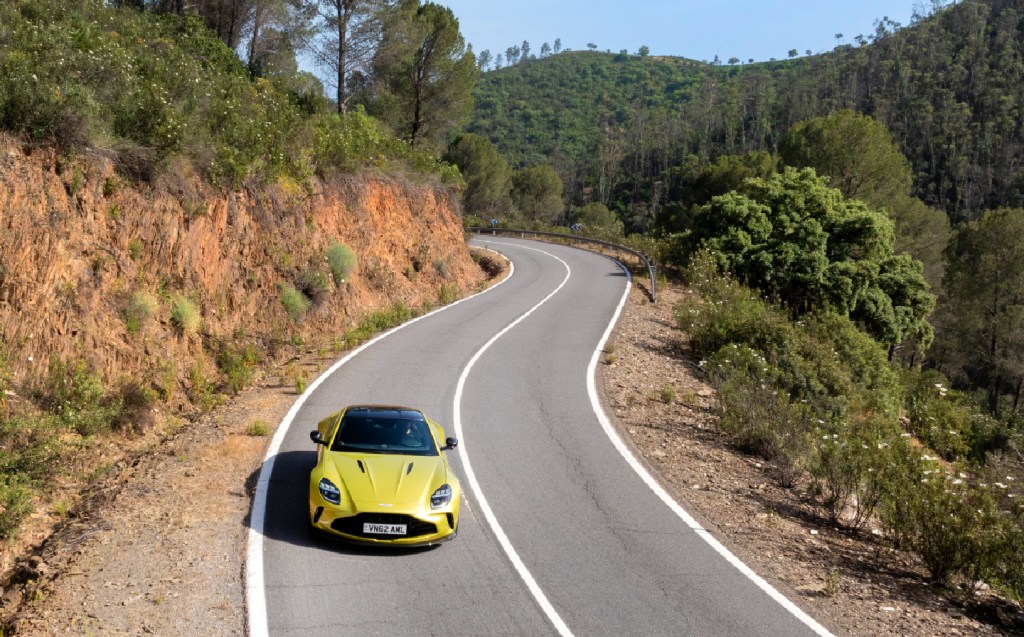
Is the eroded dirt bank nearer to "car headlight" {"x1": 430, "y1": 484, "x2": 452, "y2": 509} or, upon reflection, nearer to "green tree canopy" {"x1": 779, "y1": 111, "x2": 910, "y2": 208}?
"car headlight" {"x1": 430, "y1": 484, "x2": 452, "y2": 509}

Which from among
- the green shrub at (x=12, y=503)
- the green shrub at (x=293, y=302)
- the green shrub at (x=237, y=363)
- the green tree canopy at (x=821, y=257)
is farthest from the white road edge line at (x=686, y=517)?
the green tree canopy at (x=821, y=257)

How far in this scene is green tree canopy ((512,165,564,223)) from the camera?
85.1 meters

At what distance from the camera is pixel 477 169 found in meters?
66.9

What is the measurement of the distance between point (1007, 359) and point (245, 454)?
4392cm

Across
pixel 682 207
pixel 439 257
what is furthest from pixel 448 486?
pixel 682 207

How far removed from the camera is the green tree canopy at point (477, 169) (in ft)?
219

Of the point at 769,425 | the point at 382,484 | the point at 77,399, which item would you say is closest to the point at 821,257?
the point at 769,425


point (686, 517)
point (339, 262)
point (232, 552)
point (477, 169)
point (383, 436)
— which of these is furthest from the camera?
point (477, 169)

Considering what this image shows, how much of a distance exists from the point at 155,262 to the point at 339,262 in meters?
6.58

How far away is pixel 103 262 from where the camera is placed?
1245 cm

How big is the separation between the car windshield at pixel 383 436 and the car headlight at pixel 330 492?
2.89 ft

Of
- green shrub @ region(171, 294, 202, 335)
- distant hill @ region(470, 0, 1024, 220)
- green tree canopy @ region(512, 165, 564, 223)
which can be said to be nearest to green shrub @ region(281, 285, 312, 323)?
green shrub @ region(171, 294, 202, 335)

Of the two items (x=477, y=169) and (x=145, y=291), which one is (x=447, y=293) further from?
(x=477, y=169)

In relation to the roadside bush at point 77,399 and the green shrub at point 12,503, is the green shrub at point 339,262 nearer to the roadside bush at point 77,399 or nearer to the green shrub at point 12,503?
the roadside bush at point 77,399
